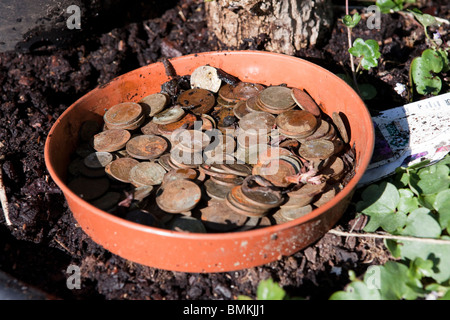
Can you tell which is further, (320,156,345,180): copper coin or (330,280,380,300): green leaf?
(320,156,345,180): copper coin

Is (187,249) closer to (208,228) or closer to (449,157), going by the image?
(208,228)

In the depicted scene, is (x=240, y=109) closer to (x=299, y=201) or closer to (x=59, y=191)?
(x=299, y=201)

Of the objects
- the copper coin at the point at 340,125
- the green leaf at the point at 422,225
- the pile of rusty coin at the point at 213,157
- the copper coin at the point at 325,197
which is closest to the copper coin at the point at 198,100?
the pile of rusty coin at the point at 213,157

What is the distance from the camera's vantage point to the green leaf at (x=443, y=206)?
204cm

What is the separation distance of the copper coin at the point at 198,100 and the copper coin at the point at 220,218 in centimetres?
72

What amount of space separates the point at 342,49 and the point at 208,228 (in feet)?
6.08

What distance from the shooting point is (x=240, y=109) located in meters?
2.55

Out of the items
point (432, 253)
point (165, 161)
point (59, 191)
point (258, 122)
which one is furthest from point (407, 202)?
point (59, 191)

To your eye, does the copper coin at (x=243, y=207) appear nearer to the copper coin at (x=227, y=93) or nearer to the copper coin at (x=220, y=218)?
the copper coin at (x=220, y=218)

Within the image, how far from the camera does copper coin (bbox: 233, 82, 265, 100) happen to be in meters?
2.64

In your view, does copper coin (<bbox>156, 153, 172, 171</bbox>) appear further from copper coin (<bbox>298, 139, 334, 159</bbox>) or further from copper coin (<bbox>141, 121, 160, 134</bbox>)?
copper coin (<bbox>298, 139, 334, 159</bbox>)

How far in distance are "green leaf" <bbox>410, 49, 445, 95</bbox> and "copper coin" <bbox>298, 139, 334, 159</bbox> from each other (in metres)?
0.97

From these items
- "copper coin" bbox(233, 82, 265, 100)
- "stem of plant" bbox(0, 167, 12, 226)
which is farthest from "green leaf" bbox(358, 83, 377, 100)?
"stem of plant" bbox(0, 167, 12, 226)
